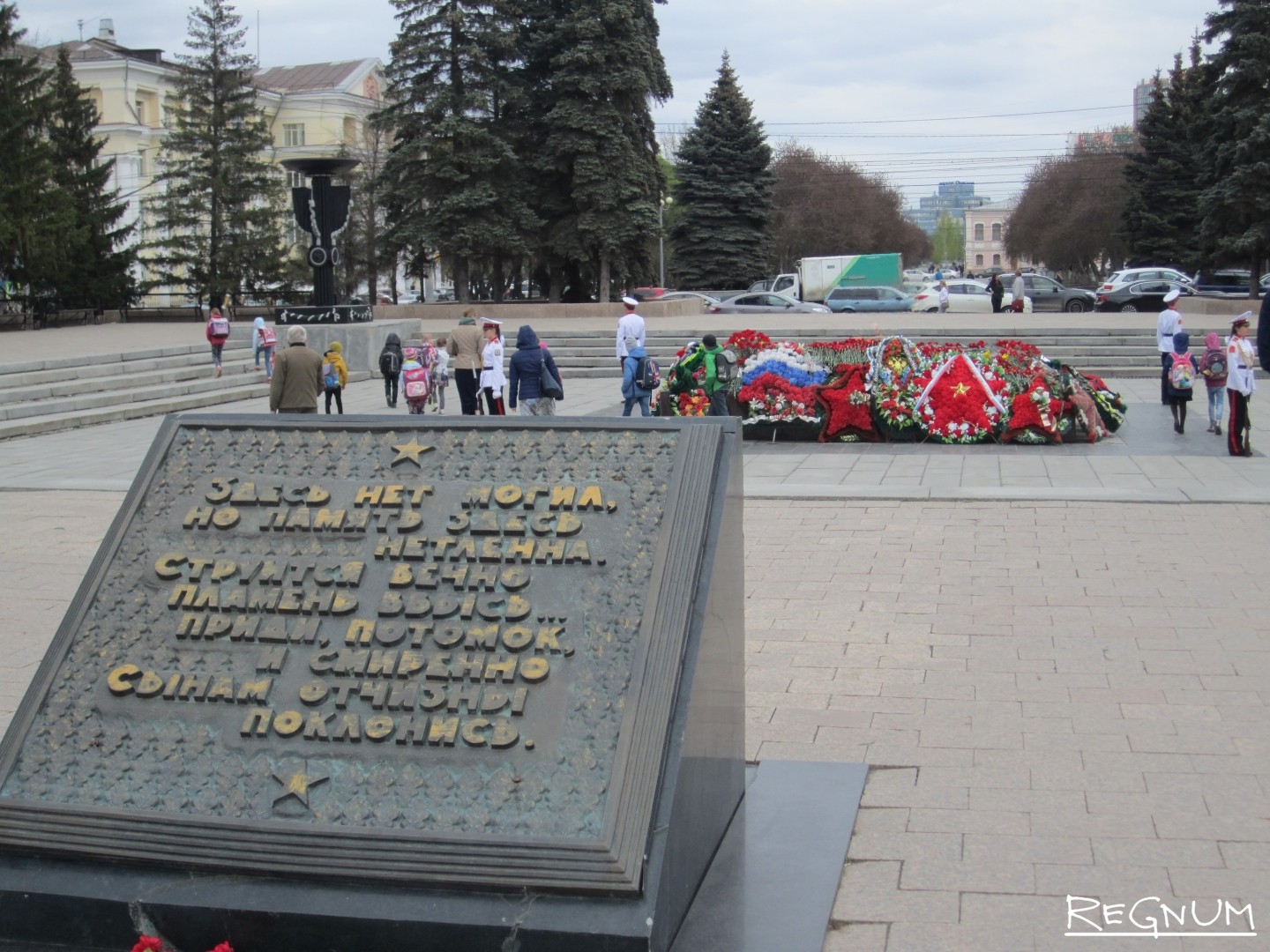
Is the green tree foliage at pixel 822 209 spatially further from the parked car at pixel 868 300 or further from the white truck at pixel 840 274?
the parked car at pixel 868 300

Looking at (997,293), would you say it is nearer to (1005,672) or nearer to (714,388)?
(714,388)

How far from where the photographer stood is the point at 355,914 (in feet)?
9.61

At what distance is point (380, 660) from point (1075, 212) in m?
59.7

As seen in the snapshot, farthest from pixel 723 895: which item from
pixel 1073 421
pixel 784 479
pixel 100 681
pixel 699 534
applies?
pixel 1073 421

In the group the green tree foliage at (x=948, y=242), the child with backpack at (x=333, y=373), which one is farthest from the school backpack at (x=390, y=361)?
the green tree foliage at (x=948, y=242)

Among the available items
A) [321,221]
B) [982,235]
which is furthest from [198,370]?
[982,235]

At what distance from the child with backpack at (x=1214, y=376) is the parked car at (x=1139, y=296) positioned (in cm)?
2149

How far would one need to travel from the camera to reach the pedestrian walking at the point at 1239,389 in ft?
39.7

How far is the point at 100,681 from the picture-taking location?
135 inches

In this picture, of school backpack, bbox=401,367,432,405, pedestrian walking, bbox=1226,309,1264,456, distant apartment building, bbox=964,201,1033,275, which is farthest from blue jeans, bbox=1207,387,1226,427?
distant apartment building, bbox=964,201,1033,275

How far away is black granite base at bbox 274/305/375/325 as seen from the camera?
24.7 m

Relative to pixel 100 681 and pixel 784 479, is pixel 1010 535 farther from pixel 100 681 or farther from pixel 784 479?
pixel 100 681

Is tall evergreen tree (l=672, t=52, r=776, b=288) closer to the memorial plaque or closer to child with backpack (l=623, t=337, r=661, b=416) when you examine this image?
child with backpack (l=623, t=337, r=661, b=416)

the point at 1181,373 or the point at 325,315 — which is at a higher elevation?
the point at 325,315
